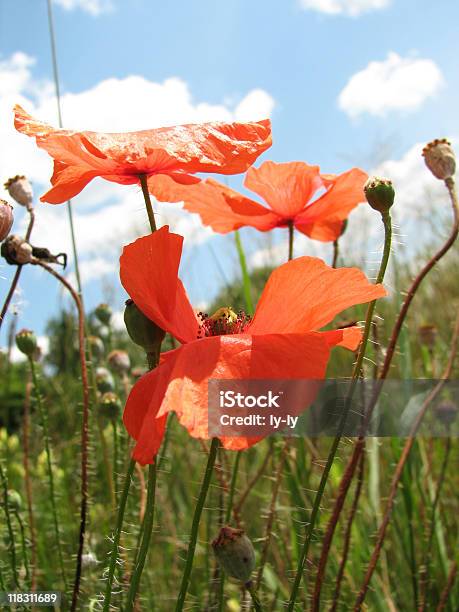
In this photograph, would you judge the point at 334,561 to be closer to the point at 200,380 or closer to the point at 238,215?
the point at 238,215

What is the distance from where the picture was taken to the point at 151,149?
48 cm

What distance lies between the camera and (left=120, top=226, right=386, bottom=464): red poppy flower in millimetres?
402

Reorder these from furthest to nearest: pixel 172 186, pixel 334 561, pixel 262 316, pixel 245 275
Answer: pixel 334 561
pixel 245 275
pixel 172 186
pixel 262 316

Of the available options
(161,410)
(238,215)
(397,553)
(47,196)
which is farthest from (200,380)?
(397,553)

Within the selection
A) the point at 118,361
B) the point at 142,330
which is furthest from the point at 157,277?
the point at 118,361

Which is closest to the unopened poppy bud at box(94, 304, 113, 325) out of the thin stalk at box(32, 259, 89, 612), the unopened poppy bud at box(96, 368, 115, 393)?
the unopened poppy bud at box(96, 368, 115, 393)

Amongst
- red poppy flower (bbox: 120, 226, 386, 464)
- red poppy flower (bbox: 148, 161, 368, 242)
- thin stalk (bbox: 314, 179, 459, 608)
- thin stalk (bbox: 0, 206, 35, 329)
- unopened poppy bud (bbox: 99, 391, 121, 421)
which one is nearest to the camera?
red poppy flower (bbox: 120, 226, 386, 464)

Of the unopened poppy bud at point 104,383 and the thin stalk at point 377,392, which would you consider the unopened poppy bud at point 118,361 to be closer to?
the unopened poppy bud at point 104,383

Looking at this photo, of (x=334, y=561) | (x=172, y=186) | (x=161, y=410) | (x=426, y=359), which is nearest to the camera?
(x=161, y=410)

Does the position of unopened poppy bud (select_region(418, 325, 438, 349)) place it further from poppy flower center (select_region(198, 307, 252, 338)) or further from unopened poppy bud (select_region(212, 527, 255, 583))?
unopened poppy bud (select_region(212, 527, 255, 583))

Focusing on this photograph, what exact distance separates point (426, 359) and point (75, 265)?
698 millimetres

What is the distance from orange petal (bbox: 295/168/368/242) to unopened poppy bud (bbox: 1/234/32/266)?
35cm

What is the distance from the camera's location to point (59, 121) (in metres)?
0.89

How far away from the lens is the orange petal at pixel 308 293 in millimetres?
457
